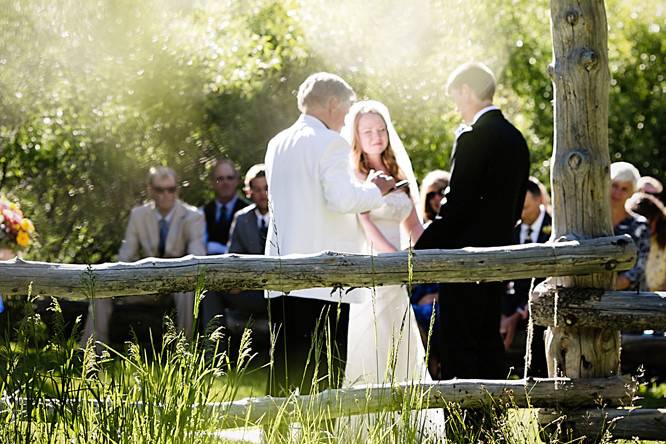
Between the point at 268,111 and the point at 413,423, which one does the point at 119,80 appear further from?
the point at 413,423

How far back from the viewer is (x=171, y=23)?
1262cm

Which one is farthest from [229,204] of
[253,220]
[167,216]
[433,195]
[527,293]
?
[527,293]

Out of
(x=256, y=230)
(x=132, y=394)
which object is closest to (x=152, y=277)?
(x=132, y=394)

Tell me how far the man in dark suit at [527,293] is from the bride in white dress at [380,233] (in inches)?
79.0

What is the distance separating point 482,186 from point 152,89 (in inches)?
283

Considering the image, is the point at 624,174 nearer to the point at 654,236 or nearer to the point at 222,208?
the point at 654,236

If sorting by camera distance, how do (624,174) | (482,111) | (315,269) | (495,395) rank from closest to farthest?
(315,269) → (495,395) → (482,111) → (624,174)

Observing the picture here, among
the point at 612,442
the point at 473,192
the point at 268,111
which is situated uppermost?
the point at 268,111

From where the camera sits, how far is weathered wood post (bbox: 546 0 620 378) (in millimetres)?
5121

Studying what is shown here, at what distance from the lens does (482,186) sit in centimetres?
572

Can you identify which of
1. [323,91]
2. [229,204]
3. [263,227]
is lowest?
[263,227]

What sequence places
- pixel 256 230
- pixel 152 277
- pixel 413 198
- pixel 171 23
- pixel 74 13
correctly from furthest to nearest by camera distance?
1. pixel 171 23
2. pixel 74 13
3. pixel 256 230
4. pixel 413 198
5. pixel 152 277

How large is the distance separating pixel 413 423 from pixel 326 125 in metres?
1.93

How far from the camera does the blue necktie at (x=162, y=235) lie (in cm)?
980
